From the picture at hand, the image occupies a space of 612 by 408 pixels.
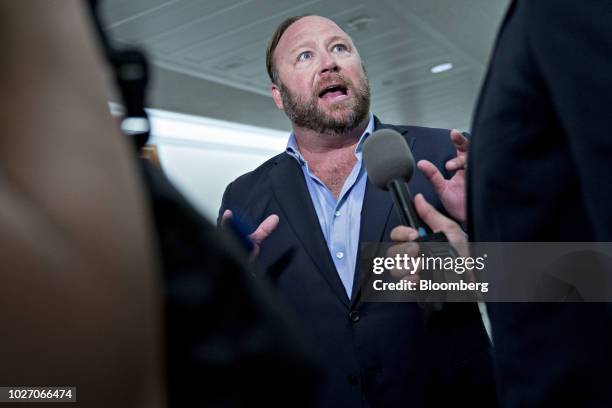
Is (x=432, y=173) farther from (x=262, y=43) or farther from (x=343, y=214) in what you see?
(x=262, y=43)

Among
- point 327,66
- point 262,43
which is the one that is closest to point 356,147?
point 327,66

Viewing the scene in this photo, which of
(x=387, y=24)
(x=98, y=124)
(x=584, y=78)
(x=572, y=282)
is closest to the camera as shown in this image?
(x=98, y=124)

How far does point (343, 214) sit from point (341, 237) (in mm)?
97

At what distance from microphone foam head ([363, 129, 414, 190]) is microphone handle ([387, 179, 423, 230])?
0.03 meters

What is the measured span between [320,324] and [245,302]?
139 cm

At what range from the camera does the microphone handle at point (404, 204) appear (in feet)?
4.32

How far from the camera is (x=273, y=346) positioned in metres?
0.43

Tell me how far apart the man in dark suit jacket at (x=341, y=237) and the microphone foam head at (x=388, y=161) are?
184 mm

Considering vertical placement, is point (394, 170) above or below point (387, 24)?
above

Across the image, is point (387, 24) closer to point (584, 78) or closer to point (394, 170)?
point (394, 170)

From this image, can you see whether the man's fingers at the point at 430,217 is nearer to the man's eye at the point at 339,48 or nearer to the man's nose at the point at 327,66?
the man's nose at the point at 327,66

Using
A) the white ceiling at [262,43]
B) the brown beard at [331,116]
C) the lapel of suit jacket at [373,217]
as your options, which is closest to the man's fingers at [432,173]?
the lapel of suit jacket at [373,217]

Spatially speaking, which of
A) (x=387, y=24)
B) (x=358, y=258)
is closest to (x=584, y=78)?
(x=358, y=258)

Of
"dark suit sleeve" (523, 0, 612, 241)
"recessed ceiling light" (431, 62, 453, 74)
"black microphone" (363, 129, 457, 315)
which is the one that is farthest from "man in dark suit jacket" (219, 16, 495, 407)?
"recessed ceiling light" (431, 62, 453, 74)
